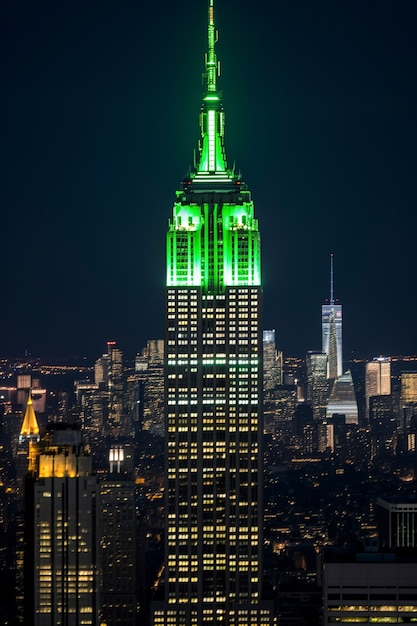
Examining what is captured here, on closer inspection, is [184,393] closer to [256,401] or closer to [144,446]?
[256,401]

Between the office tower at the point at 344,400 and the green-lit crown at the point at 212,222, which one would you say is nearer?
the green-lit crown at the point at 212,222

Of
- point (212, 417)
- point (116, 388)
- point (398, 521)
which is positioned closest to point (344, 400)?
point (116, 388)

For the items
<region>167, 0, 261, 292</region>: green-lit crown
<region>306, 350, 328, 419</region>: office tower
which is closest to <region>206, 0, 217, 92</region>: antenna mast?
<region>167, 0, 261, 292</region>: green-lit crown

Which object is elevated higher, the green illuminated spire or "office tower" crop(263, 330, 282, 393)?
the green illuminated spire

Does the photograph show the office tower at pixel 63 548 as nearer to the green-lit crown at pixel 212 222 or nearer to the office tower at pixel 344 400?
the green-lit crown at pixel 212 222

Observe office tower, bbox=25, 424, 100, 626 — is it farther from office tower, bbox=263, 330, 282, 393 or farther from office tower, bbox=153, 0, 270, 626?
office tower, bbox=263, 330, 282, 393

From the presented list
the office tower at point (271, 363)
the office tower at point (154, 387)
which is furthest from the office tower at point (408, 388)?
the office tower at point (154, 387)
